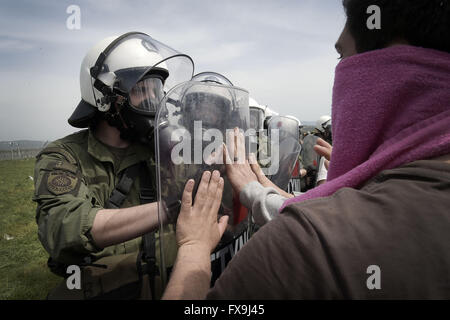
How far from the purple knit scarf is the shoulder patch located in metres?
1.54

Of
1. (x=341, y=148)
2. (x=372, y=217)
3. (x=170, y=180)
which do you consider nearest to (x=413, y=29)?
(x=341, y=148)

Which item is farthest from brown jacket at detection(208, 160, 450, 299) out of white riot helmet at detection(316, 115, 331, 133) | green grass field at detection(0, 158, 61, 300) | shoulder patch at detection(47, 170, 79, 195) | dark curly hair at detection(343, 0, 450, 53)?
white riot helmet at detection(316, 115, 331, 133)

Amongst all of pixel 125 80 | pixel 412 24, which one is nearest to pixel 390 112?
pixel 412 24

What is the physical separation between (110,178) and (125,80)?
0.81 m

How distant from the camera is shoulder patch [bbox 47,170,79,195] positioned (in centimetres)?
175

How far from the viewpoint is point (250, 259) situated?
69cm

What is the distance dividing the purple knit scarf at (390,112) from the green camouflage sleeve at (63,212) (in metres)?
1.28

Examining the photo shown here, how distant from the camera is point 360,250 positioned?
631mm

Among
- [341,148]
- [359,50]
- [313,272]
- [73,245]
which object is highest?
[359,50]

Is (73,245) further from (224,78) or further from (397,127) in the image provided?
(397,127)

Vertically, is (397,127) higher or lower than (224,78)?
lower

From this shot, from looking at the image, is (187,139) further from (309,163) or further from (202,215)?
(309,163)

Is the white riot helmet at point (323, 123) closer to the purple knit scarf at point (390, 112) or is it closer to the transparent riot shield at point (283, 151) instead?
the transparent riot shield at point (283, 151)

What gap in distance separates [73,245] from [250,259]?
4.28ft
